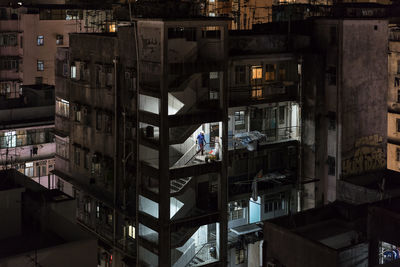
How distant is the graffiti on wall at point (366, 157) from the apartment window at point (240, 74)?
9.70 meters

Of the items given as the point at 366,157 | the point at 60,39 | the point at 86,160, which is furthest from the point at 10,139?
the point at 366,157

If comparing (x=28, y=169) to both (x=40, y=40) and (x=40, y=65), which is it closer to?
(x=40, y=65)

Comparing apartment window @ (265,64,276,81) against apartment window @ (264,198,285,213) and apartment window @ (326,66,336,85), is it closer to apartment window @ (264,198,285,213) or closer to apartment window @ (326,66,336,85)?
apartment window @ (326,66,336,85)

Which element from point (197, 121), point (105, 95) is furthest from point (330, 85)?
point (105, 95)

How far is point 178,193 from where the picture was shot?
138 feet

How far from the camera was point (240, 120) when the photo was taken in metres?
47.6

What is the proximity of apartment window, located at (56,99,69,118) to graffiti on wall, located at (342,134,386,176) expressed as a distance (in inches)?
878

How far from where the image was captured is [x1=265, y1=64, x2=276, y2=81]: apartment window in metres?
48.2

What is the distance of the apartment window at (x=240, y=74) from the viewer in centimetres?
4669

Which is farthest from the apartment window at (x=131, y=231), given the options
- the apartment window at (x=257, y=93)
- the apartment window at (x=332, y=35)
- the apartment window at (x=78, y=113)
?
the apartment window at (x=332, y=35)

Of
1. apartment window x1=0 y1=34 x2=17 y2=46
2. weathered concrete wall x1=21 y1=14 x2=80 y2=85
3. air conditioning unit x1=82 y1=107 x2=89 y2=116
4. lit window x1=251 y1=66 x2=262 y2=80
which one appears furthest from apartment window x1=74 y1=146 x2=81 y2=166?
apartment window x1=0 y1=34 x2=17 y2=46

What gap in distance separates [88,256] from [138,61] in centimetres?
1739

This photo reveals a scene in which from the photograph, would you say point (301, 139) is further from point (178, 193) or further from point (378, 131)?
point (178, 193)

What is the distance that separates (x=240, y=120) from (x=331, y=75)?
752 centimetres
